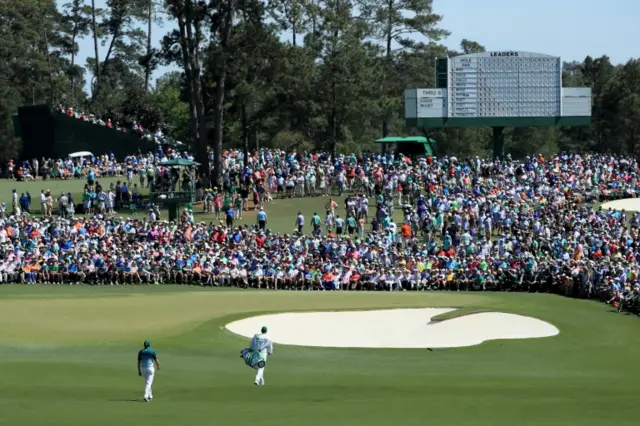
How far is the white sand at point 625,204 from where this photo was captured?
5147cm

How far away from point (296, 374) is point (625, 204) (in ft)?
107

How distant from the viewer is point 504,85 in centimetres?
5719

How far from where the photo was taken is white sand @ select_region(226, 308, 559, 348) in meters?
28.8

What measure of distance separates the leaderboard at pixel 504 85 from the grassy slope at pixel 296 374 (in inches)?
970

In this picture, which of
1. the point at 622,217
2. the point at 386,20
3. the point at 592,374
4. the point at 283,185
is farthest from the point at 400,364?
the point at 386,20

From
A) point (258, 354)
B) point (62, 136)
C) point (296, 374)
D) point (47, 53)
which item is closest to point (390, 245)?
point (296, 374)

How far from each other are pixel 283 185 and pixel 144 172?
9.17m

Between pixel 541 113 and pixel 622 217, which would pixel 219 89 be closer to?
pixel 541 113

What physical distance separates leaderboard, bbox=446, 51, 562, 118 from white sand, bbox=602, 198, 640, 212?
6.66 meters

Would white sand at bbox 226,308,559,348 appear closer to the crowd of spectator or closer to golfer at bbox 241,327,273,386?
the crowd of spectator

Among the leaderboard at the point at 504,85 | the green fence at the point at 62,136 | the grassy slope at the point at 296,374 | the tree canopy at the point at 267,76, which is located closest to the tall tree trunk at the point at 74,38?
the tree canopy at the point at 267,76

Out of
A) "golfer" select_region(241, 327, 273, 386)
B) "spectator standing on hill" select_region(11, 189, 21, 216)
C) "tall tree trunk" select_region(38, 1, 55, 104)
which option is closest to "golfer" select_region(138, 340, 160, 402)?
"golfer" select_region(241, 327, 273, 386)

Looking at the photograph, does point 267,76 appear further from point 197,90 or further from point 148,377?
point 148,377

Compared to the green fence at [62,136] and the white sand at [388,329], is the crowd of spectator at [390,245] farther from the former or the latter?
the green fence at [62,136]
